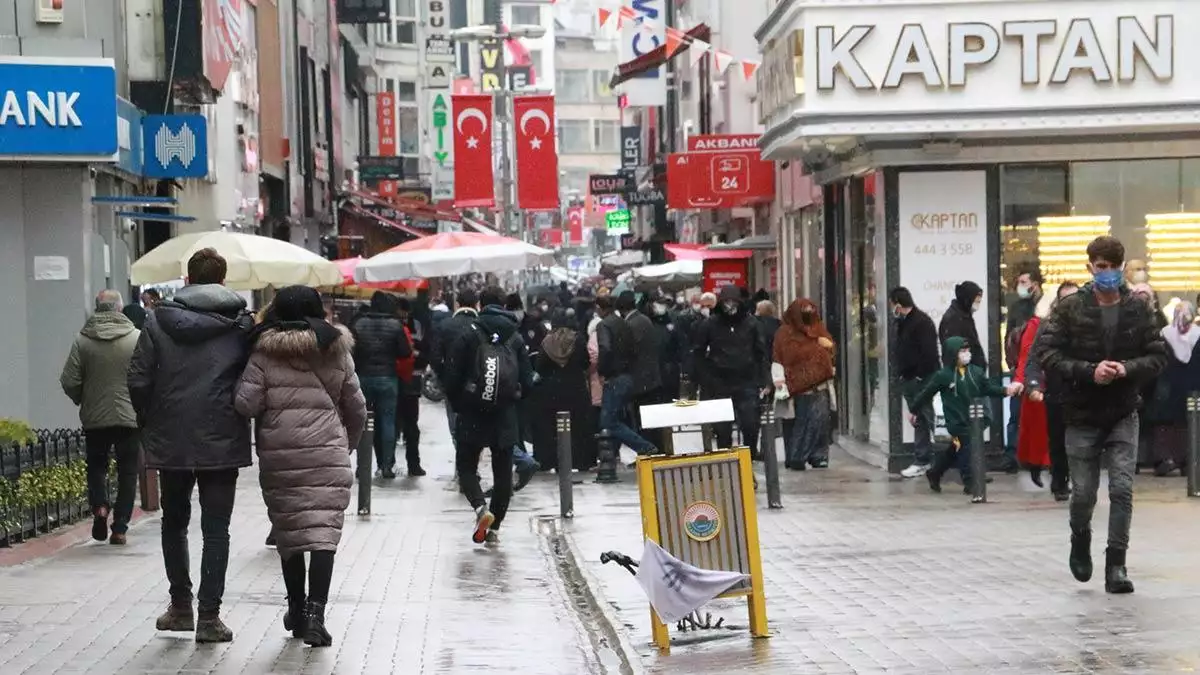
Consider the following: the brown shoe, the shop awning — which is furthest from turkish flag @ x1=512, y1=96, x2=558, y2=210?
the brown shoe

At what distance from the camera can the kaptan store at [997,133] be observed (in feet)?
67.2

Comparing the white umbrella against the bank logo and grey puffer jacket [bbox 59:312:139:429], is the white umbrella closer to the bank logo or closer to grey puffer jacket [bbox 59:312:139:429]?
the bank logo

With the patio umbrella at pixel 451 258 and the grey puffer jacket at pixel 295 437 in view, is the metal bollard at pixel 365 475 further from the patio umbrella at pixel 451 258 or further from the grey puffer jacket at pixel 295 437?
the patio umbrella at pixel 451 258

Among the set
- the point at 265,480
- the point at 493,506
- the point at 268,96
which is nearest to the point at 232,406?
the point at 265,480

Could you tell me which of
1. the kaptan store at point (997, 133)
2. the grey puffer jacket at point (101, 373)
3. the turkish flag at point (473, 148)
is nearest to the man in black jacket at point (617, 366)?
the kaptan store at point (997, 133)

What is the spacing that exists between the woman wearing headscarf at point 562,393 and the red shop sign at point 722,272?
13.6m

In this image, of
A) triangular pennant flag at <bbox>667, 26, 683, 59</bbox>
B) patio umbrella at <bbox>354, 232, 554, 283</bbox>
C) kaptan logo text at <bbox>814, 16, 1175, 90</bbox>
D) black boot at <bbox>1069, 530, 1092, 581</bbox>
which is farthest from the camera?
Answer: triangular pennant flag at <bbox>667, 26, 683, 59</bbox>

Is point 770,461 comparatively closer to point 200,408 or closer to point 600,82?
point 200,408

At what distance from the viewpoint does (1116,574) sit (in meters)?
11.4

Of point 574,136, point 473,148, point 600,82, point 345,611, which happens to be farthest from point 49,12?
point 600,82

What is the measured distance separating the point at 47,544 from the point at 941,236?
378 inches

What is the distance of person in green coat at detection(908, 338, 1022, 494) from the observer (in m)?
18.2

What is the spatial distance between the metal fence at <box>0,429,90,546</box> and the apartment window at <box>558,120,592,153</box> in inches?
5272

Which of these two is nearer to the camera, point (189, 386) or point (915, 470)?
point (189, 386)
